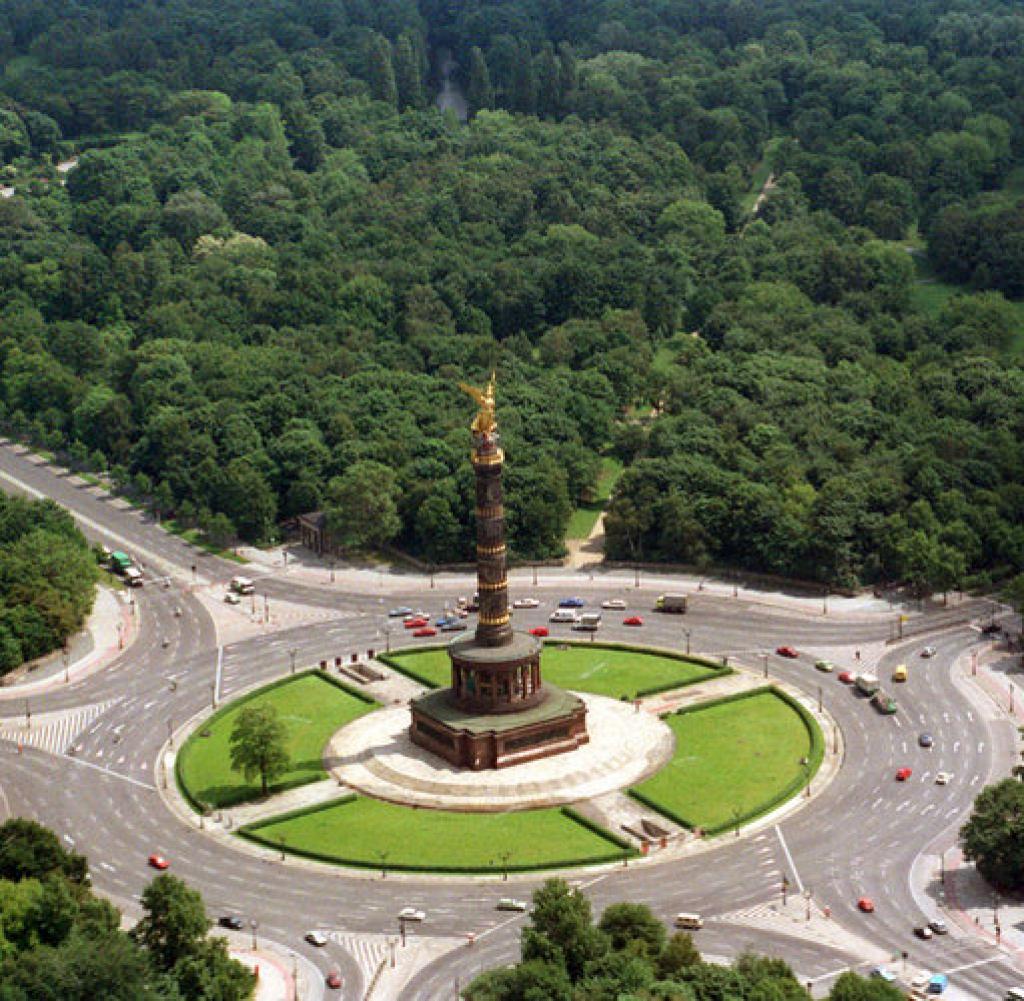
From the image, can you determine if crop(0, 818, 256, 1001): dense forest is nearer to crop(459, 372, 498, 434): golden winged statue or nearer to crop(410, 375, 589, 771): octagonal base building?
crop(410, 375, 589, 771): octagonal base building

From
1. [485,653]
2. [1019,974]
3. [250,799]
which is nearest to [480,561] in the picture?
[485,653]

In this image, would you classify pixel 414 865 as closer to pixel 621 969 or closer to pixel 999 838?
pixel 621 969

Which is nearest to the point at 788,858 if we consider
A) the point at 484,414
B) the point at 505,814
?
the point at 505,814

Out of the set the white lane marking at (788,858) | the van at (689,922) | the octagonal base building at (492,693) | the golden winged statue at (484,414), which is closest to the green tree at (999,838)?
the white lane marking at (788,858)

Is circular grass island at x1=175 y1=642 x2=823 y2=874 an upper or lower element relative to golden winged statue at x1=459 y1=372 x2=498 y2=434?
lower

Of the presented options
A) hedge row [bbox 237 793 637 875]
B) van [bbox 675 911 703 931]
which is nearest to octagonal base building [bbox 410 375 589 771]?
hedge row [bbox 237 793 637 875]

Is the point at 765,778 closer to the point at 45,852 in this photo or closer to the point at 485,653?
the point at 485,653
